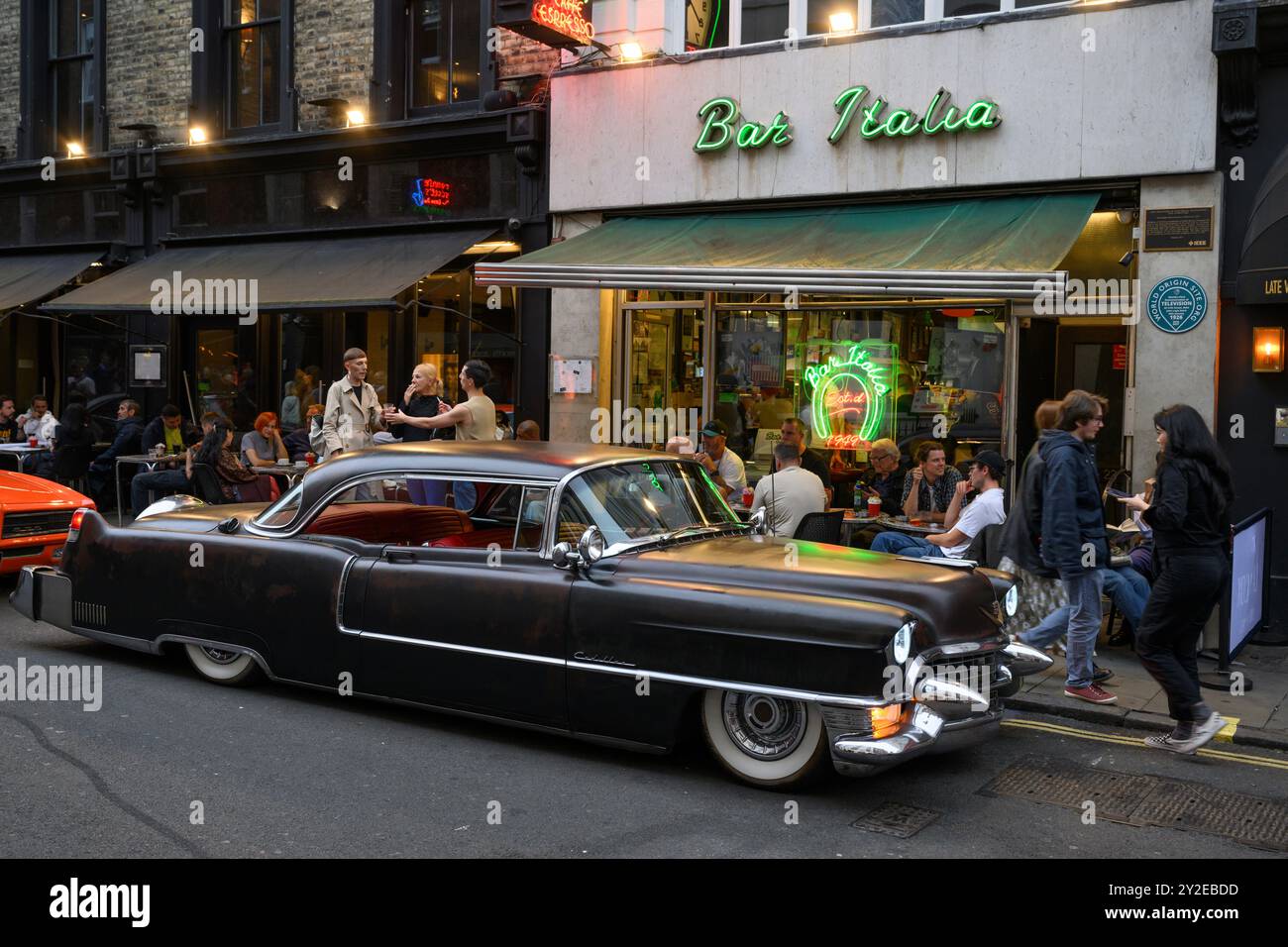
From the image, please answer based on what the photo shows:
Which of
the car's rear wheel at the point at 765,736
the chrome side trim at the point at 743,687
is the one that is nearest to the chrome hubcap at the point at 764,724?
the car's rear wheel at the point at 765,736

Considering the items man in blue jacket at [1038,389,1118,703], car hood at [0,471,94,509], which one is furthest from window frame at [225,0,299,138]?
man in blue jacket at [1038,389,1118,703]

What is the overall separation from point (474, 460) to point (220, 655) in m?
2.07

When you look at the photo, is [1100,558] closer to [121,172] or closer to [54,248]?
[121,172]

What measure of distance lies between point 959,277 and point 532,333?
5546 millimetres

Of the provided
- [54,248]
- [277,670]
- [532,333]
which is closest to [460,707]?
[277,670]

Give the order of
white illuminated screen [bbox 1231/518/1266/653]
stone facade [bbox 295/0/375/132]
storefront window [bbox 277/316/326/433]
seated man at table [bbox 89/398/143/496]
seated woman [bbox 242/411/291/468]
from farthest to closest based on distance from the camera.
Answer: storefront window [bbox 277/316/326/433] < seated man at table [bbox 89/398/143/496] < stone facade [bbox 295/0/375/132] < seated woman [bbox 242/411/291/468] < white illuminated screen [bbox 1231/518/1266/653]

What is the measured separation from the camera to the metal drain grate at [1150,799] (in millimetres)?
5449

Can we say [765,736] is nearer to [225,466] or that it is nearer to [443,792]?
[443,792]

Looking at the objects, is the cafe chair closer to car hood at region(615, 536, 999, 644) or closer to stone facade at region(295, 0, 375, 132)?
car hood at region(615, 536, 999, 644)

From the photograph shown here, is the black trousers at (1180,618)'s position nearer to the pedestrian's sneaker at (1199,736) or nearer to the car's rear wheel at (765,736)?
the pedestrian's sneaker at (1199,736)

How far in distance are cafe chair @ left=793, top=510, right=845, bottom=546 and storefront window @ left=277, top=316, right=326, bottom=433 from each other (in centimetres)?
851

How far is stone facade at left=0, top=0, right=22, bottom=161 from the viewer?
18531mm

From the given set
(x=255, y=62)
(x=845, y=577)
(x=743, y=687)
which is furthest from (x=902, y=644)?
(x=255, y=62)

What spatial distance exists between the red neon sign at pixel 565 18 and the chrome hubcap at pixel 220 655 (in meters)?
7.48
